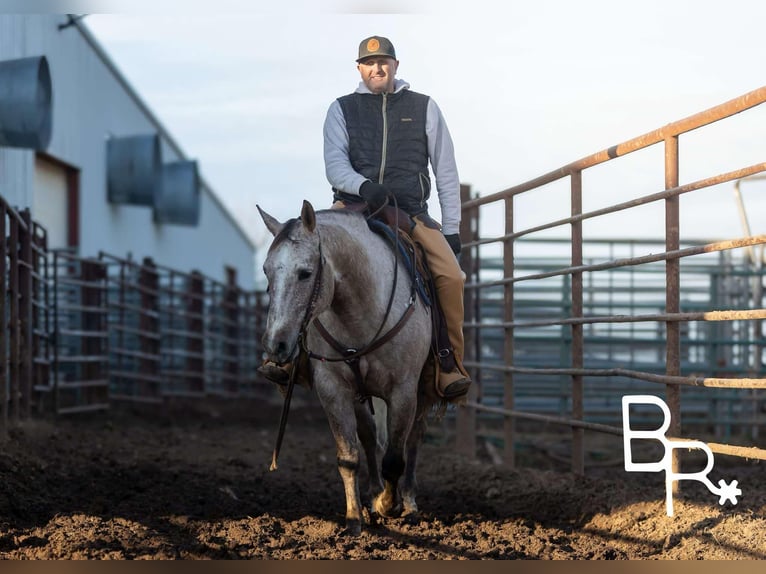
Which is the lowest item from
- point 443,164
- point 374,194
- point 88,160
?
point 374,194

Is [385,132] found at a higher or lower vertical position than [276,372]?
higher

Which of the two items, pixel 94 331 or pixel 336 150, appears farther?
pixel 94 331

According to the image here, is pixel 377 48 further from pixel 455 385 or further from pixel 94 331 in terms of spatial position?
pixel 94 331

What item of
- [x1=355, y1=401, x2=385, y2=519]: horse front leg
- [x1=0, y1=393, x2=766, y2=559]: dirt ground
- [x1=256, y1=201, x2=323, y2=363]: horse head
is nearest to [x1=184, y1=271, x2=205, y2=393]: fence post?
[x1=0, y1=393, x2=766, y2=559]: dirt ground

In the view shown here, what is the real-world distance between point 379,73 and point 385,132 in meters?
0.27

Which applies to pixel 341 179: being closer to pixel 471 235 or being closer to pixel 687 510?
pixel 687 510

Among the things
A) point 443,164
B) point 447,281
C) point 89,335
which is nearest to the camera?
point 447,281

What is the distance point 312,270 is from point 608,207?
6.89ft

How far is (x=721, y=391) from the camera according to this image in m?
10.6

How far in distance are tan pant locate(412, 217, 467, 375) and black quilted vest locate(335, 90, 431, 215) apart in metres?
0.27

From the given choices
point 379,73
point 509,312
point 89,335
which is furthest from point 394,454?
point 89,335

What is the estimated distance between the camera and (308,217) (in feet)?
14.6

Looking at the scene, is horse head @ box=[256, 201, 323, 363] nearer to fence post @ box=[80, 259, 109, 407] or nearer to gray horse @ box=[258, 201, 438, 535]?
gray horse @ box=[258, 201, 438, 535]

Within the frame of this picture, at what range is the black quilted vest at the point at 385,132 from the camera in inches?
213
